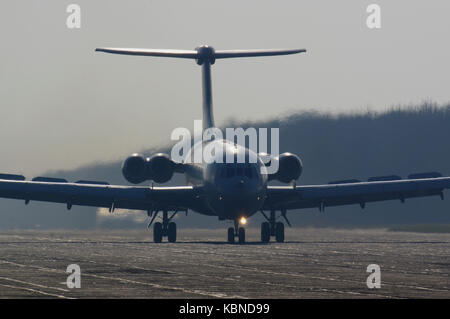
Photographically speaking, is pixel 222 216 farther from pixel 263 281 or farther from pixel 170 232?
pixel 263 281

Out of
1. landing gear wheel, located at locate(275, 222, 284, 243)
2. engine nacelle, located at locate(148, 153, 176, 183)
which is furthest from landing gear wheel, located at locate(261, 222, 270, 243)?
engine nacelle, located at locate(148, 153, 176, 183)

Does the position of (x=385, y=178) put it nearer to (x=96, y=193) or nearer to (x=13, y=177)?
(x=96, y=193)

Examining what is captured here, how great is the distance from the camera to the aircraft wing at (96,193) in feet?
183

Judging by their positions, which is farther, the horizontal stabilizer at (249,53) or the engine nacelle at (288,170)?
the horizontal stabilizer at (249,53)

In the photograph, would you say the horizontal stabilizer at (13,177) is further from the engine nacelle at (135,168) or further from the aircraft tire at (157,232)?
the aircraft tire at (157,232)

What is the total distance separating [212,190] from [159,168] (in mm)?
5326

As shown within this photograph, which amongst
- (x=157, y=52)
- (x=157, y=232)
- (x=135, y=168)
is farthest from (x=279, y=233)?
(x=157, y=52)

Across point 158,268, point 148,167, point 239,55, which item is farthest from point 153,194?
point 158,268

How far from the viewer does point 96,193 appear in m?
56.9

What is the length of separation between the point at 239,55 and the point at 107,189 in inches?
541

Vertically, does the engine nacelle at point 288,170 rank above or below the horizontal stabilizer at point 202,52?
below

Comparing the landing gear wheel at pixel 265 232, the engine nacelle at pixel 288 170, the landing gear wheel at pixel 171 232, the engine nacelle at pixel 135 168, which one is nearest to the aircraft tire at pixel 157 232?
the landing gear wheel at pixel 171 232

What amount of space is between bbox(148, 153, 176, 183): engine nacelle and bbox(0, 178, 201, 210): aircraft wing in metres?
0.80

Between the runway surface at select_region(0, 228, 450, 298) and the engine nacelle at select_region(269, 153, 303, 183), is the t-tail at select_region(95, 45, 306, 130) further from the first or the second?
the runway surface at select_region(0, 228, 450, 298)
